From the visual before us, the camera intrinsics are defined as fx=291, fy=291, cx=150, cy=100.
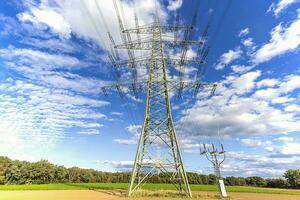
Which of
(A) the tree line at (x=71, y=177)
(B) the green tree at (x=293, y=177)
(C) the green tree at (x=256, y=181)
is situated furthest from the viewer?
(C) the green tree at (x=256, y=181)

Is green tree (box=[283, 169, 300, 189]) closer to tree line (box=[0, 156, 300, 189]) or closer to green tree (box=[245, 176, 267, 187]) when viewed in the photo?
tree line (box=[0, 156, 300, 189])

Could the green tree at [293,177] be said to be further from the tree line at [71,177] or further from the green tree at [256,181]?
the green tree at [256,181]

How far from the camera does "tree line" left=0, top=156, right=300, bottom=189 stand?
324 ft

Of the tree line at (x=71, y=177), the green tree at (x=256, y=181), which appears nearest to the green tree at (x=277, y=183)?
the tree line at (x=71, y=177)

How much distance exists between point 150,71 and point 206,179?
99.6 metres

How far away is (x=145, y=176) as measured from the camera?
29031 mm

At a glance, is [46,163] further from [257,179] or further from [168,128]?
[168,128]

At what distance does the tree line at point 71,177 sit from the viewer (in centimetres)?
9870

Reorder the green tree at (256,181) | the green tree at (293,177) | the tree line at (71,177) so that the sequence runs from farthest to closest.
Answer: the green tree at (256,181), the tree line at (71,177), the green tree at (293,177)

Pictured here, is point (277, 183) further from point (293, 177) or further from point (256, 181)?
point (256, 181)

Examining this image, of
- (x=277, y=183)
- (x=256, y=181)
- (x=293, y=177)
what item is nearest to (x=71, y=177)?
(x=256, y=181)

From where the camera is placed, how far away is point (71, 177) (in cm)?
13150

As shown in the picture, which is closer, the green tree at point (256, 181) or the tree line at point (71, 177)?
the tree line at point (71, 177)

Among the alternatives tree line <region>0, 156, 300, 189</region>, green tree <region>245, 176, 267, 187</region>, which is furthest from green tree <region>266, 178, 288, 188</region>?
green tree <region>245, 176, 267, 187</region>
